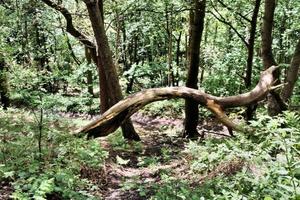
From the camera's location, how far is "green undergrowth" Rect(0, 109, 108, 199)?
504cm

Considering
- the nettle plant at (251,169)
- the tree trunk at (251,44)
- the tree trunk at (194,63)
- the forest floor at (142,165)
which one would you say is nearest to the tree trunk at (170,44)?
the tree trunk at (251,44)

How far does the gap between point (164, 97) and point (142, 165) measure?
1.69 metres

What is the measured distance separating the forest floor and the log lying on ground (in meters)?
0.58

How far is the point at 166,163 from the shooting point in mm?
8172

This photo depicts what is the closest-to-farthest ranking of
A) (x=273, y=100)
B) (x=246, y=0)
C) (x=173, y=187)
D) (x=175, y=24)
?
(x=173, y=187), (x=273, y=100), (x=246, y=0), (x=175, y=24)

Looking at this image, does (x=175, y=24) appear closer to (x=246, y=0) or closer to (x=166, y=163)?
(x=246, y=0)

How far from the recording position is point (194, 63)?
11055mm

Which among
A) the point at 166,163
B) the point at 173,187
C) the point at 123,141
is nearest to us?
the point at 173,187

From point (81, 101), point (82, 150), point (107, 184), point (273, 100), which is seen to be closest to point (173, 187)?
point (107, 184)

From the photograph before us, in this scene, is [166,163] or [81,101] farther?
[81,101]

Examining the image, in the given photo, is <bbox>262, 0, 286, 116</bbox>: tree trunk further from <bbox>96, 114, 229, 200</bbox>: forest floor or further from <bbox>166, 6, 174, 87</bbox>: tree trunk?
<bbox>166, 6, 174, 87</bbox>: tree trunk

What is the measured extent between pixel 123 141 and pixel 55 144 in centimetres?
316

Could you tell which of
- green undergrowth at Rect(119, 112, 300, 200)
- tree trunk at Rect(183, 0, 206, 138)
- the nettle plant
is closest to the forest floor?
green undergrowth at Rect(119, 112, 300, 200)

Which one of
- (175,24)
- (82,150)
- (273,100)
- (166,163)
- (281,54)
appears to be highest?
(175,24)
